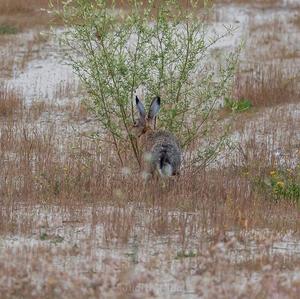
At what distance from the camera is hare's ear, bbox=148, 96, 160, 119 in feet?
37.3

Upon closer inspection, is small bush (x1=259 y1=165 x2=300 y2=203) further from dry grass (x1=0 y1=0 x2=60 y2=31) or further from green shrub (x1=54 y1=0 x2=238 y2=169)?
dry grass (x1=0 y1=0 x2=60 y2=31)

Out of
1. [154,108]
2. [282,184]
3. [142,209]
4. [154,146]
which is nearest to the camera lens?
[142,209]

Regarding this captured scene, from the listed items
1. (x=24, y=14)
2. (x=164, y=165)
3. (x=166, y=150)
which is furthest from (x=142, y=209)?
(x=24, y=14)

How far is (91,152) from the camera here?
12945 mm

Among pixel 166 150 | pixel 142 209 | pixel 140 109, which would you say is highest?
pixel 140 109

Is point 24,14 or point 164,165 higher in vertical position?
point 24,14

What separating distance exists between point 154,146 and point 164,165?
0.98 ft

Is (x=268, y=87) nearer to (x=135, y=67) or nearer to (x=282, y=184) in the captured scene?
(x=135, y=67)

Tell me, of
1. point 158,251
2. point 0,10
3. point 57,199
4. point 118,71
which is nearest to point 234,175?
point 118,71

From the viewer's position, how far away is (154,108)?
1147 cm

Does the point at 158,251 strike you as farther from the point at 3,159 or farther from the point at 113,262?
the point at 3,159

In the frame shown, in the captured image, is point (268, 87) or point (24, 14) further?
point (24, 14)

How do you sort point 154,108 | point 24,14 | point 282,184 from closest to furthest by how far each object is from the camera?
point 282,184 < point 154,108 < point 24,14

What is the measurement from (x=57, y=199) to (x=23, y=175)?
1.36 meters
